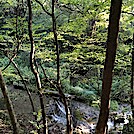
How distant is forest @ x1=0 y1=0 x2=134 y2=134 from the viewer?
12.1ft

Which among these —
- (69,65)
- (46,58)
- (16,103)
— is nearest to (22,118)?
(16,103)

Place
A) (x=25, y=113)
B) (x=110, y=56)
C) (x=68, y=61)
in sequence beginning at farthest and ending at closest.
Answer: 1. (x=25, y=113)
2. (x=68, y=61)
3. (x=110, y=56)

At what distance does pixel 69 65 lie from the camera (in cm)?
612

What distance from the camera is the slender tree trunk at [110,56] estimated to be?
2.51m

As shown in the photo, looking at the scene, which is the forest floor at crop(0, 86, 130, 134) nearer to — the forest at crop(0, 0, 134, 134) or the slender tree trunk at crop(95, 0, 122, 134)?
the forest at crop(0, 0, 134, 134)

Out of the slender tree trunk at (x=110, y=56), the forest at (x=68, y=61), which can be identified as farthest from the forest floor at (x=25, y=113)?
the slender tree trunk at (x=110, y=56)

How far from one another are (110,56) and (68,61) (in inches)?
148

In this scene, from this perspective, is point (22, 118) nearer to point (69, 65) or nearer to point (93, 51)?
point (69, 65)

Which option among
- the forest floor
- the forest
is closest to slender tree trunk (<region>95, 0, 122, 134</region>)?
the forest

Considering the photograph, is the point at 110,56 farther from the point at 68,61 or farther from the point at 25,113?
the point at 25,113

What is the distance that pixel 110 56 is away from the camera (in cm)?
265

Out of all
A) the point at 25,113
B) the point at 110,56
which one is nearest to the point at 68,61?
the point at 25,113

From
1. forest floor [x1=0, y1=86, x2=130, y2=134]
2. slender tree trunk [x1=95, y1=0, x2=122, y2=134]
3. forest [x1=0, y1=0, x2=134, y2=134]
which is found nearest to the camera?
Result: slender tree trunk [x1=95, y1=0, x2=122, y2=134]

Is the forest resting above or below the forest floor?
above
